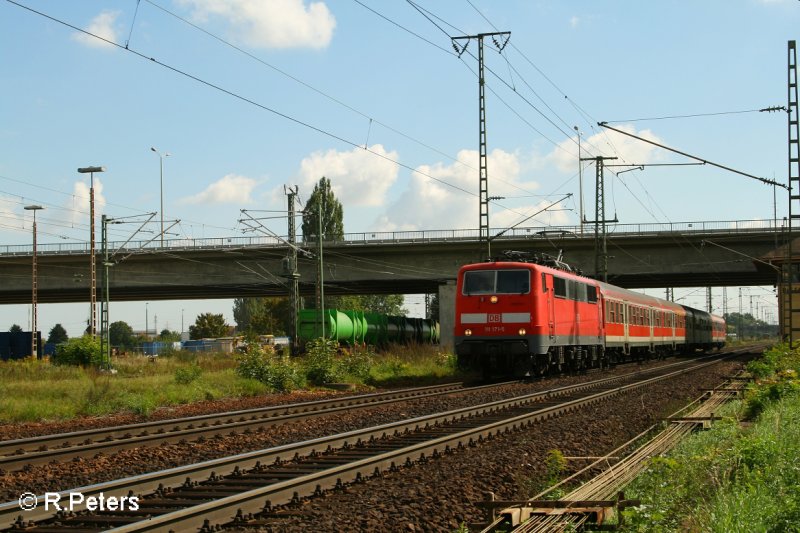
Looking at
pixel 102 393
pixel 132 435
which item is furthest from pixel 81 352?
pixel 132 435

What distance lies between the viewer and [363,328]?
4550 centimetres

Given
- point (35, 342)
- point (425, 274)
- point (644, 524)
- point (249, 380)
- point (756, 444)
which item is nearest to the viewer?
point (644, 524)

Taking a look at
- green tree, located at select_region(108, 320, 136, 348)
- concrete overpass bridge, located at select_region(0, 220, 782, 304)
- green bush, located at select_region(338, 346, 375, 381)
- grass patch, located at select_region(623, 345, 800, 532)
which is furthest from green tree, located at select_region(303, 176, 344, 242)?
green tree, located at select_region(108, 320, 136, 348)

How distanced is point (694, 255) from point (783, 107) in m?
29.6

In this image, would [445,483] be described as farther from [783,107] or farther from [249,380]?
[783,107]

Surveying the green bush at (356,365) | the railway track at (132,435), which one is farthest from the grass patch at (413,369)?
the railway track at (132,435)

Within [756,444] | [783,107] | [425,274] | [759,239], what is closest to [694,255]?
[759,239]

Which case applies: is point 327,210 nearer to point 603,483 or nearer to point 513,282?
point 513,282

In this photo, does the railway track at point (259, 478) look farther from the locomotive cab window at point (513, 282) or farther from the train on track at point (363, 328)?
the train on track at point (363, 328)

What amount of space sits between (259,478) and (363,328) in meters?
36.1

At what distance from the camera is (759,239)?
52.2 meters

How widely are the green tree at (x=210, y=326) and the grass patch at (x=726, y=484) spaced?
334 feet

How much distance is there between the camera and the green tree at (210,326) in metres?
110

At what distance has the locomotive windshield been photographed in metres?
23.9
